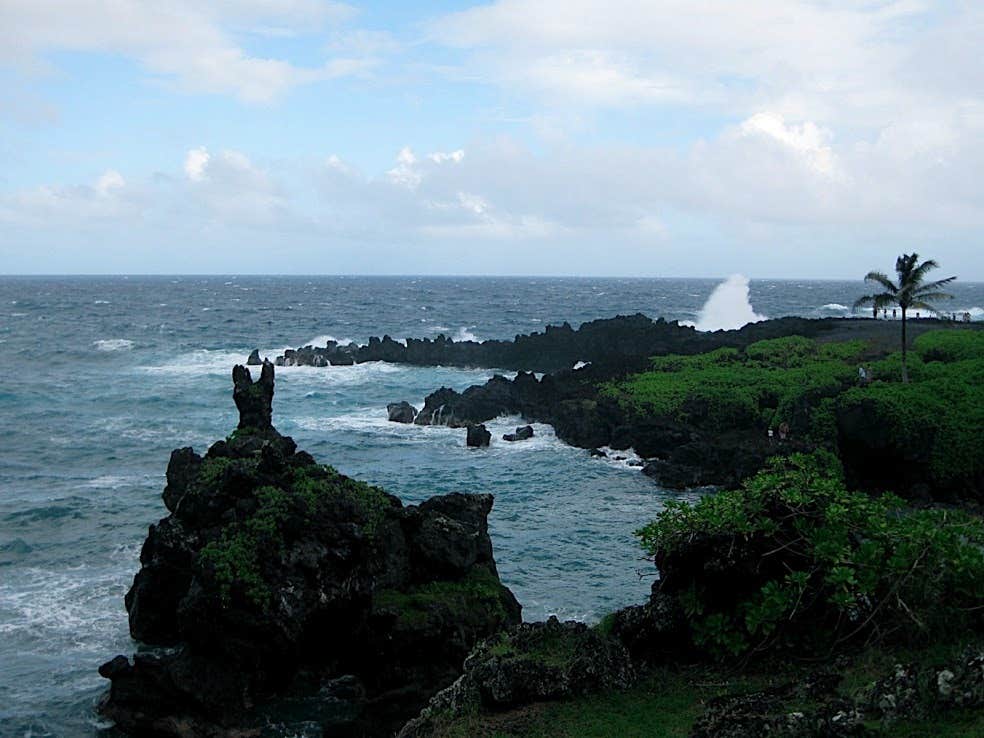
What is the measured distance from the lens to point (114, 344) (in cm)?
8700

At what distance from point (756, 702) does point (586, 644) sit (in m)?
3.08

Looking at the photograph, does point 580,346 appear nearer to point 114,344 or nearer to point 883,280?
point 883,280

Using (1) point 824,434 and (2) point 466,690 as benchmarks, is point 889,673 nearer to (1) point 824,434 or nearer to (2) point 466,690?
(2) point 466,690

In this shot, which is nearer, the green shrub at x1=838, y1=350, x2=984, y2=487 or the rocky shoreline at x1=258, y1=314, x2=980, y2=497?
the green shrub at x1=838, y1=350, x2=984, y2=487

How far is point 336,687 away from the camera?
Result: 19.0 metres

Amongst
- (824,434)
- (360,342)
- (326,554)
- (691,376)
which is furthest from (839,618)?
(360,342)

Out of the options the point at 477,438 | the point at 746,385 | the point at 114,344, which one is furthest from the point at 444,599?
the point at 114,344

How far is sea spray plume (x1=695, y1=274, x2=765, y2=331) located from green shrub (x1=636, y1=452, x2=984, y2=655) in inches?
3454

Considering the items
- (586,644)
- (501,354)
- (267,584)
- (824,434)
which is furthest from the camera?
(501,354)

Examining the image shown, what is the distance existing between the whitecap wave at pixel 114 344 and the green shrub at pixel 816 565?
79.4m

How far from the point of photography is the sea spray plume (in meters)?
104

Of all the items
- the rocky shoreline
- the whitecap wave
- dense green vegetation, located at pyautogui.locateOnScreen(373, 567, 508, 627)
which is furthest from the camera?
the whitecap wave

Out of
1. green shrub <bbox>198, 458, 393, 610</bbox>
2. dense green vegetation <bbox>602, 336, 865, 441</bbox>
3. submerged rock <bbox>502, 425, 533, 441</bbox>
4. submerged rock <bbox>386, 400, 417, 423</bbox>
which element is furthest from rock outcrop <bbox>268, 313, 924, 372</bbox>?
green shrub <bbox>198, 458, 393, 610</bbox>

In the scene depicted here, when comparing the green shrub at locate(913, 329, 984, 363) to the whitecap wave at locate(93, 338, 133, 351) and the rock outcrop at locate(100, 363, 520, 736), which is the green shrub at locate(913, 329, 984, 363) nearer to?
the rock outcrop at locate(100, 363, 520, 736)
